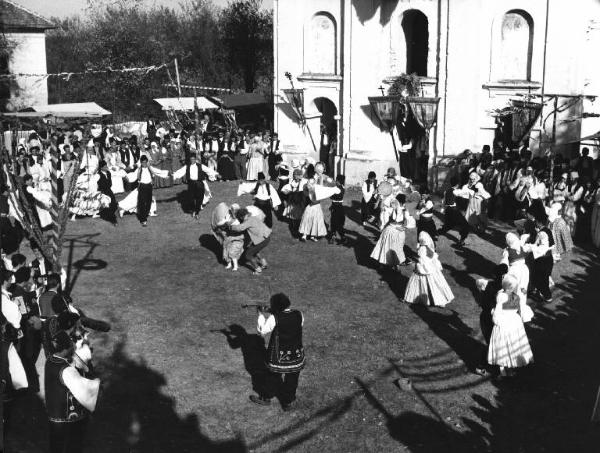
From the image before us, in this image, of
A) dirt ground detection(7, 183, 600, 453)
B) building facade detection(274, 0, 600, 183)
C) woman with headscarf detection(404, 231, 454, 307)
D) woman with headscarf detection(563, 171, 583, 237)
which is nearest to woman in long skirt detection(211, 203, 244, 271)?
dirt ground detection(7, 183, 600, 453)

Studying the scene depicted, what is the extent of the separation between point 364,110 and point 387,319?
12.5 m

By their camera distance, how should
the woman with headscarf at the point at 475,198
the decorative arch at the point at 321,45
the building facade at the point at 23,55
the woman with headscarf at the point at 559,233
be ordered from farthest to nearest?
1. the building facade at the point at 23,55
2. the decorative arch at the point at 321,45
3. the woman with headscarf at the point at 475,198
4. the woman with headscarf at the point at 559,233

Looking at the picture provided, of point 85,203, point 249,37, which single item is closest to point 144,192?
point 85,203

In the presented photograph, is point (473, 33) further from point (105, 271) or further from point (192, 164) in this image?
point (105, 271)

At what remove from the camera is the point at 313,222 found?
1817cm

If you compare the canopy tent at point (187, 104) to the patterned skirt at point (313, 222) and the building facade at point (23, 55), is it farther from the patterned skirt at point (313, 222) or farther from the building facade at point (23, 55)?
the patterned skirt at point (313, 222)

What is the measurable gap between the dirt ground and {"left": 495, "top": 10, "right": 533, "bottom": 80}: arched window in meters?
7.53

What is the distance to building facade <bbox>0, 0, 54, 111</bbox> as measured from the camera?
39875 millimetres

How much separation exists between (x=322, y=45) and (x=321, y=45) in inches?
1.3

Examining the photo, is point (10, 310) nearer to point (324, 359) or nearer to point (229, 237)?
point (324, 359)

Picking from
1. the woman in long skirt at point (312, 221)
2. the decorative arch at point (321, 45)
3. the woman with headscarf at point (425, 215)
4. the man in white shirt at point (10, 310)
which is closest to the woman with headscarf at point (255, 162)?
the decorative arch at point (321, 45)

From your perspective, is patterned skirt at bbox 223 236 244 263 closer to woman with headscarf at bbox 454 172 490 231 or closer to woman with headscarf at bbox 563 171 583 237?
woman with headscarf at bbox 454 172 490 231

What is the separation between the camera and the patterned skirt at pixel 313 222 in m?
18.2

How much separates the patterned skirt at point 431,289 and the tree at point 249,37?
32.6 m
